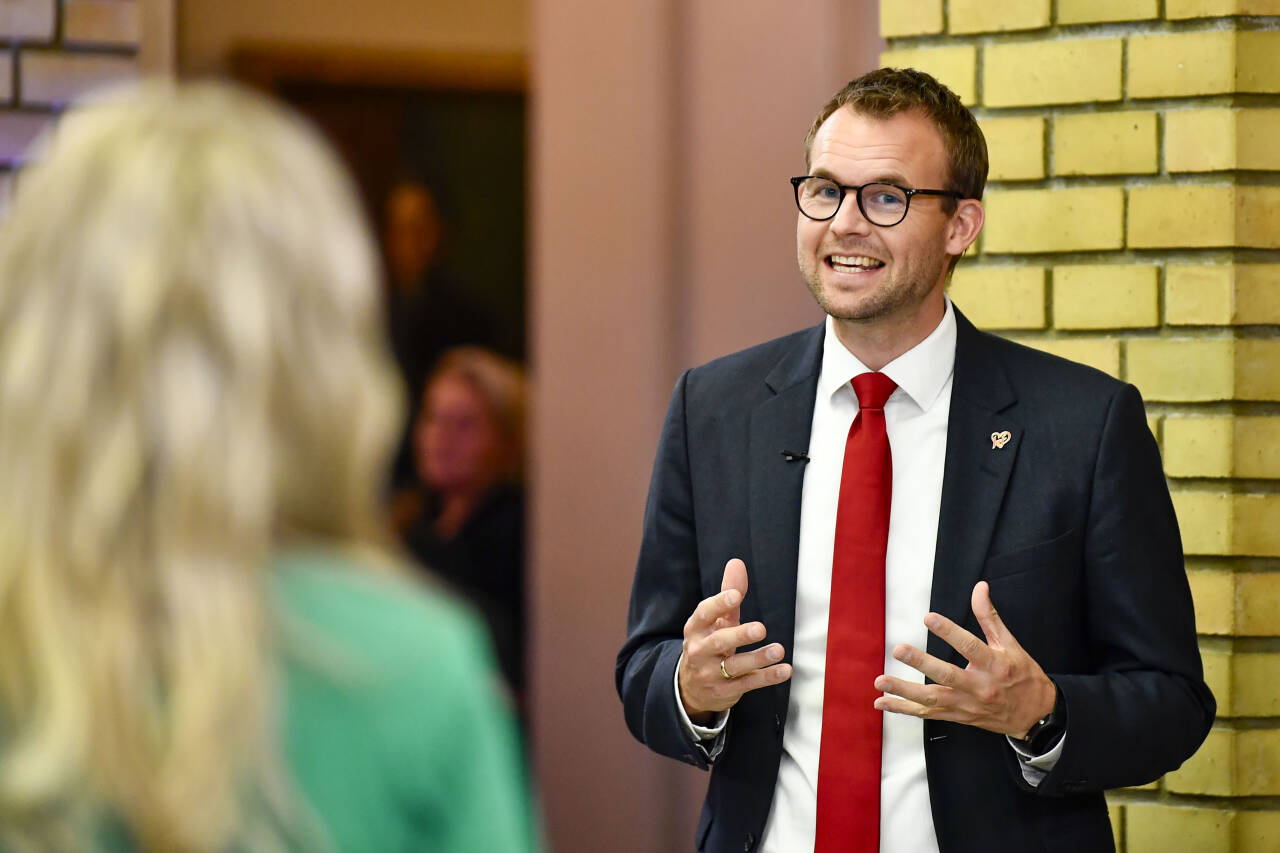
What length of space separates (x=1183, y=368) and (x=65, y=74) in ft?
6.98

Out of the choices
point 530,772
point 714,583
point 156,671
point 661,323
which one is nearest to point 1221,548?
point 714,583

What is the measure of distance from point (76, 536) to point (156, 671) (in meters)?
0.09

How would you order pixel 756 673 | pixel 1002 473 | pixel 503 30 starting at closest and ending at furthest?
pixel 756 673 < pixel 1002 473 < pixel 503 30

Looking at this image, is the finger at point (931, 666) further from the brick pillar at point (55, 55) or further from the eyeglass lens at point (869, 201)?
the brick pillar at point (55, 55)

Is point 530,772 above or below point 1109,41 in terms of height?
below

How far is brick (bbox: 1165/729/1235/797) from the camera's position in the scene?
2.18 meters

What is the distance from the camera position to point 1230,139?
2.16 m

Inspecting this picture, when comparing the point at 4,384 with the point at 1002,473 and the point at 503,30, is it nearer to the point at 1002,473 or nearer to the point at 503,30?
the point at 1002,473

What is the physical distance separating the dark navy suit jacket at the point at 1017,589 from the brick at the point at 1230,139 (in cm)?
44

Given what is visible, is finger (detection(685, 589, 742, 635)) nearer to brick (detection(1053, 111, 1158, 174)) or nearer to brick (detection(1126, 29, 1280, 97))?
brick (detection(1053, 111, 1158, 174))

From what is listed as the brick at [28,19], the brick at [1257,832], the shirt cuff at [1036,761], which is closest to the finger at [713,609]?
the shirt cuff at [1036,761]

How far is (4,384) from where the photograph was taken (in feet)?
2.84

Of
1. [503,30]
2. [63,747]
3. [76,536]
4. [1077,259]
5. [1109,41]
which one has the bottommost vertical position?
[63,747]

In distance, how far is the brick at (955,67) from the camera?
231cm
